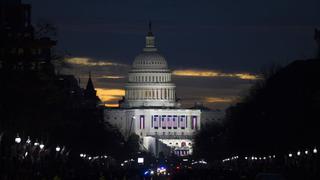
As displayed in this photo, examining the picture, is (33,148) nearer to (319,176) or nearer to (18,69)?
(18,69)

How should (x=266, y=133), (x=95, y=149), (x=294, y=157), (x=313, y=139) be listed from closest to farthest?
(x=313, y=139) → (x=294, y=157) → (x=266, y=133) → (x=95, y=149)

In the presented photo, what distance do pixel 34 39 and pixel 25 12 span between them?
47.5 m

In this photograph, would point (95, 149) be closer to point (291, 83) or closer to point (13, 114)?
point (291, 83)

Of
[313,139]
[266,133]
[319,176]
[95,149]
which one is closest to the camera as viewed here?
[319,176]

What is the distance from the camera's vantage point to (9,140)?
97500 millimetres

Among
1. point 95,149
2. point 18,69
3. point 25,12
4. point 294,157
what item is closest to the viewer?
point 18,69

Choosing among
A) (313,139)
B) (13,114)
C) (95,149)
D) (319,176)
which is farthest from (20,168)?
(95,149)

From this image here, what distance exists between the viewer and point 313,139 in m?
105

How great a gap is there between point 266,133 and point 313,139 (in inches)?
1204

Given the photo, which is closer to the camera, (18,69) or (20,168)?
(20,168)

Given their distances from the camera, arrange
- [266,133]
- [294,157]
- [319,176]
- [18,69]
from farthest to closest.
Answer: [266,133], [294,157], [18,69], [319,176]

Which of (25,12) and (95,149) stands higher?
(25,12)

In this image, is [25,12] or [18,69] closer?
[18,69]

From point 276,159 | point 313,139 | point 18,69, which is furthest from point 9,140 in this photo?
point 276,159
